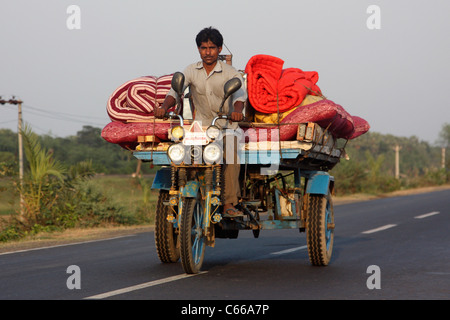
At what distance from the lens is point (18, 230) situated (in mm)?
16344

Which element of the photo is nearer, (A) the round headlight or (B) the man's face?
(A) the round headlight

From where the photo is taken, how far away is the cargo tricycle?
7.63 meters

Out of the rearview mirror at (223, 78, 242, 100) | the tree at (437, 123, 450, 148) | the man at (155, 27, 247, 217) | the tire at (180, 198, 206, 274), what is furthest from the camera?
the tree at (437, 123, 450, 148)

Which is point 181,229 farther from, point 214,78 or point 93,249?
point 93,249

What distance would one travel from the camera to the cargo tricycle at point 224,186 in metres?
7.63

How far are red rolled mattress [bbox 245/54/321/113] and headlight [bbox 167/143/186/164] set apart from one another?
4.96ft

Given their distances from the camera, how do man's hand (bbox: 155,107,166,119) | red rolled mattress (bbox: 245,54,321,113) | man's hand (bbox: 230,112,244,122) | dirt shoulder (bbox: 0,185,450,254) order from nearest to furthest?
1. man's hand (bbox: 230,112,244,122)
2. man's hand (bbox: 155,107,166,119)
3. red rolled mattress (bbox: 245,54,321,113)
4. dirt shoulder (bbox: 0,185,450,254)

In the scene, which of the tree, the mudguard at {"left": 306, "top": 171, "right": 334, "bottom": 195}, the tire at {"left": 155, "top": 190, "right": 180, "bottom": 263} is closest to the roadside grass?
the tire at {"left": 155, "top": 190, "right": 180, "bottom": 263}

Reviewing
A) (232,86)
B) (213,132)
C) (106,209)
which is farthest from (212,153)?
(106,209)

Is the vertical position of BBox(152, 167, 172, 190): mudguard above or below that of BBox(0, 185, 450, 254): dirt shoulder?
above

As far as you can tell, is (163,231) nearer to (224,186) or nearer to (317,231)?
(224,186)

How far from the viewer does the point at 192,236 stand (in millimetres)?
7730

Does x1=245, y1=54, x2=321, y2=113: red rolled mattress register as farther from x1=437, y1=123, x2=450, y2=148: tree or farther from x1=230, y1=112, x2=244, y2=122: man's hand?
x1=437, y1=123, x2=450, y2=148: tree

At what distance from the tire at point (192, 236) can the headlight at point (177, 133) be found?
67 cm
